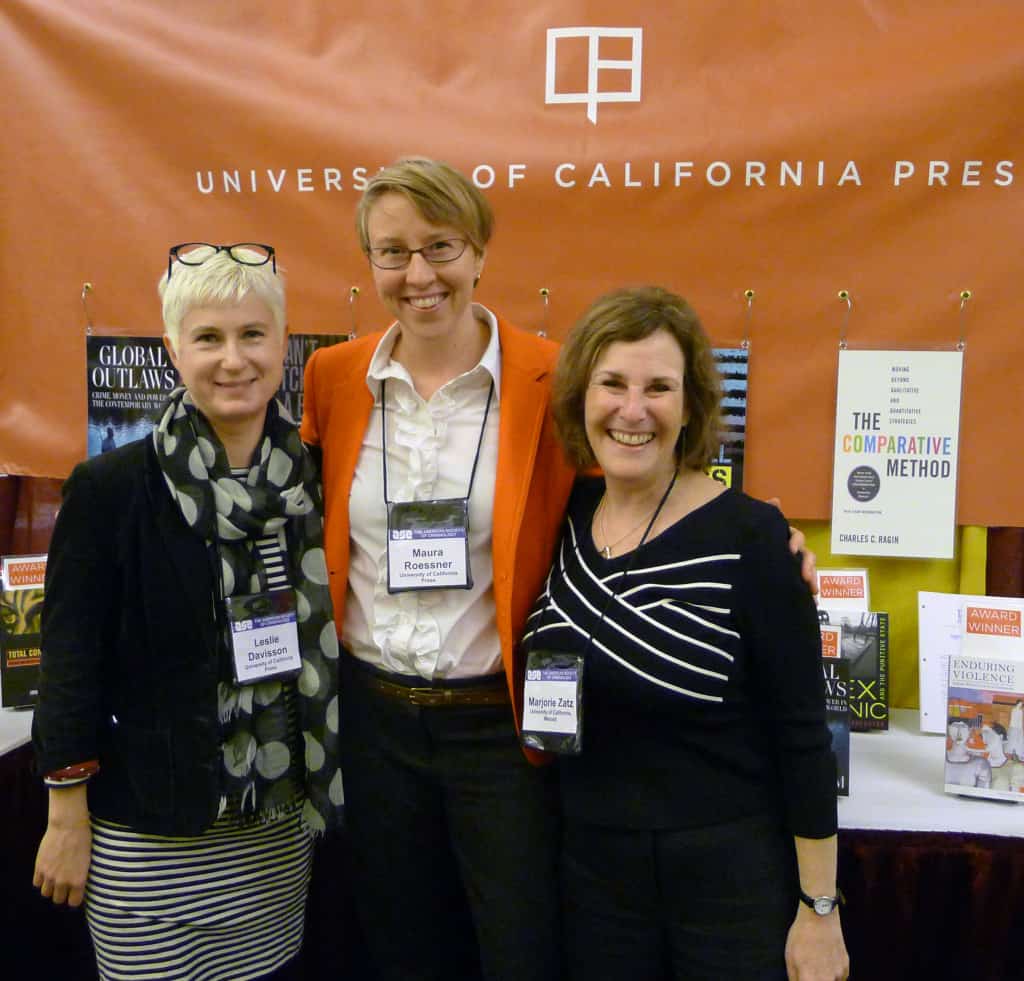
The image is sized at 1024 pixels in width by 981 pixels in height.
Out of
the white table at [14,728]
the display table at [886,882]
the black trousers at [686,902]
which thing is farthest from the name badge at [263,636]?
the white table at [14,728]

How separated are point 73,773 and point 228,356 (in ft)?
1.96

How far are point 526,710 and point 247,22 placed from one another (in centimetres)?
175

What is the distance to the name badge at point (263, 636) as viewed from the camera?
119 centimetres

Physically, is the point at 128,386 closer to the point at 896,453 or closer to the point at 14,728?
the point at 14,728

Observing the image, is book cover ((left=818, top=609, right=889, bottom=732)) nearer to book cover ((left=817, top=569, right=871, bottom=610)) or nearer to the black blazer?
book cover ((left=817, top=569, right=871, bottom=610))

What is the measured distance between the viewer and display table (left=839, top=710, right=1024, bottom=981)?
1.50m

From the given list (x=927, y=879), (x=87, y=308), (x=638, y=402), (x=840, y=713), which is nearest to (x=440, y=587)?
(x=638, y=402)

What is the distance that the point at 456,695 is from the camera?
4.26ft

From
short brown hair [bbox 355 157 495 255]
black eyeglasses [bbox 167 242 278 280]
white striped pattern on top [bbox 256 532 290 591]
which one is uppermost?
short brown hair [bbox 355 157 495 255]

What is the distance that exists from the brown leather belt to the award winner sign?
0.98m

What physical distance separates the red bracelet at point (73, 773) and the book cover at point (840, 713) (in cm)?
120

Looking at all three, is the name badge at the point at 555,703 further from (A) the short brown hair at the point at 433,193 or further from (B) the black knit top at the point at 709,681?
(A) the short brown hair at the point at 433,193

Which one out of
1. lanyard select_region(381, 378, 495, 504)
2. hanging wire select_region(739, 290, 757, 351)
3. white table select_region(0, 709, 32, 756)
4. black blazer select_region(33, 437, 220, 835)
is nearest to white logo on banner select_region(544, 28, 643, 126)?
hanging wire select_region(739, 290, 757, 351)

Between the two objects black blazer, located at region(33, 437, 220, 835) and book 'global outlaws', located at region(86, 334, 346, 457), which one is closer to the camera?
black blazer, located at region(33, 437, 220, 835)
